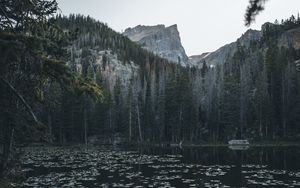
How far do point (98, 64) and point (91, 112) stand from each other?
3209 inches

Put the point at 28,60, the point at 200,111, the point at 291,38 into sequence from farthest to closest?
the point at 291,38 → the point at 200,111 → the point at 28,60

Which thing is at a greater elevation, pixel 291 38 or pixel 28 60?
pixel 291 38

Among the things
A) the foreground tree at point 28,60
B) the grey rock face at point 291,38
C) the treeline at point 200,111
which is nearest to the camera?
the foreground tree at point 28,60

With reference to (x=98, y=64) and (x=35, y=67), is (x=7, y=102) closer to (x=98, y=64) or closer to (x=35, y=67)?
(x=35, y=67)

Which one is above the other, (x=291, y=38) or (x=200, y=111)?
(x=291, y=38)

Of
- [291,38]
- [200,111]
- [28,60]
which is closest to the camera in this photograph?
[28,60]

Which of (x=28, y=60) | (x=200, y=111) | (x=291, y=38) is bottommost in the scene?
(x=28, y=60)

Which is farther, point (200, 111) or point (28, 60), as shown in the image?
point (200, 111)

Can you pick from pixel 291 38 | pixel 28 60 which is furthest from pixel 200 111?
pixel 28 60

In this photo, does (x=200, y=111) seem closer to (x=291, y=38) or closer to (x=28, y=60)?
(x=291, y=38)

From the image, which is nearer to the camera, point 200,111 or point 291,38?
point 200,111

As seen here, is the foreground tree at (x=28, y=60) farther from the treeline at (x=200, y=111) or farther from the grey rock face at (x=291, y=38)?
the grey rock face at (x=291, y=38)

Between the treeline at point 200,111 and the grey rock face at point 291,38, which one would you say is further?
the grey rock face at point 291,38

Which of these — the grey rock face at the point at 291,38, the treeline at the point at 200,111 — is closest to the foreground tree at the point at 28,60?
the treeline at the point at 200,111
